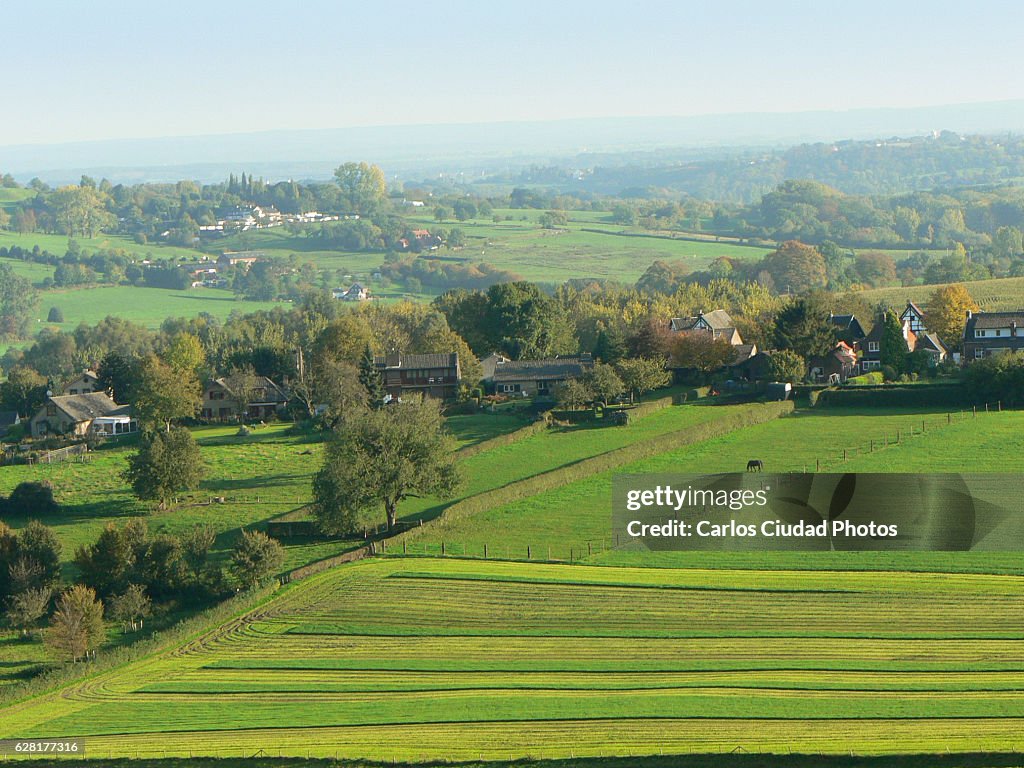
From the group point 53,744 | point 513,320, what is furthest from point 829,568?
point 513,320

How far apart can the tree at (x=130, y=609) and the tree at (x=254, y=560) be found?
3.24 metres

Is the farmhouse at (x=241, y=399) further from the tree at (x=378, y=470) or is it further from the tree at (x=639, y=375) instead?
the tree at (x=378, y=470)

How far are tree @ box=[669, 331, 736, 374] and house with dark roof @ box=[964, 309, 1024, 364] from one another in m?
15.1

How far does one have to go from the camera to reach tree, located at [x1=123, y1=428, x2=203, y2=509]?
2336 inches

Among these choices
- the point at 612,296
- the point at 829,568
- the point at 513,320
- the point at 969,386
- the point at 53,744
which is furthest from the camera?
the point at 612,296

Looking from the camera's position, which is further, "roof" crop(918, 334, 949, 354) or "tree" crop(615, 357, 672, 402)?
Answer: "roof" crop(918, 334, 949, 354)

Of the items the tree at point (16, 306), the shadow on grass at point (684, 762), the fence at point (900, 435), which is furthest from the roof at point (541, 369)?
the tree at point (16, 306)

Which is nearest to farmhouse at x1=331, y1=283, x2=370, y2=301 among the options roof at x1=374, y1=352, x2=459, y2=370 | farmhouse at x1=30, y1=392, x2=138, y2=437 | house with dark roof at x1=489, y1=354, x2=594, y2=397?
roof at x1=374, y1=352, x2=459, y2=370

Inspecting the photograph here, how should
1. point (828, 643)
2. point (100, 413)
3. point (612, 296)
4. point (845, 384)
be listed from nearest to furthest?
1. point (828, 643)
2. point (845, 384)
3. point (100, 413)
4. point (612, 296)

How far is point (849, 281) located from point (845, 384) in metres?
77.6

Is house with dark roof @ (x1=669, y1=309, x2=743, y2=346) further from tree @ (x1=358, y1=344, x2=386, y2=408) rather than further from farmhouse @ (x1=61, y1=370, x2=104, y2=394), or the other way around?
farmhouse @ (x1=61, y1=370, x2=104, y2=394)

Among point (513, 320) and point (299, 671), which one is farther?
point (513, 320)

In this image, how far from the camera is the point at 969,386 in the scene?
233 feet

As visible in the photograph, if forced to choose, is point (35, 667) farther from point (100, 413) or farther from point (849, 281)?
point (849, 281)
